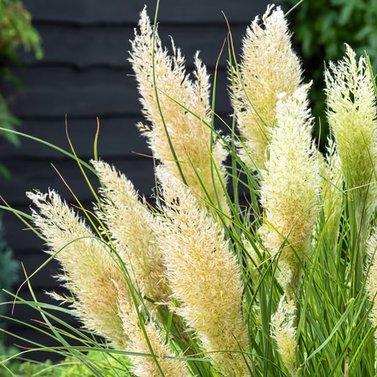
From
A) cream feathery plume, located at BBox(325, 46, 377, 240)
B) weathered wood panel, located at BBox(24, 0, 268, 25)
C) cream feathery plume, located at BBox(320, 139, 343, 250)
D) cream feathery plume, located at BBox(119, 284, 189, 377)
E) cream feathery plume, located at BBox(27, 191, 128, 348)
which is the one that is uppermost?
weathered wood panel, located at BBox(24, 0, 268, 25)

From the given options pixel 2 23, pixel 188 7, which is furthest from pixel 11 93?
pixel 188 7

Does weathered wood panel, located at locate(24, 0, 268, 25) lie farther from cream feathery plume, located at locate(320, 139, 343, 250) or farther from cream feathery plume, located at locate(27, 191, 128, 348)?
cream feathery plume, located at locate(27, 191, 128, 348)

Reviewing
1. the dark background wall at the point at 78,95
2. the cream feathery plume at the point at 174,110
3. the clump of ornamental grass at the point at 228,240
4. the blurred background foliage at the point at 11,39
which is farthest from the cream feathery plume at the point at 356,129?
the dark background wall at the point at 78,95

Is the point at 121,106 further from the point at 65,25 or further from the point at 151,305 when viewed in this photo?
the point at 151,305

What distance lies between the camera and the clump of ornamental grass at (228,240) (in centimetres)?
98

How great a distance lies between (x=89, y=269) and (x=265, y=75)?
0.36 m

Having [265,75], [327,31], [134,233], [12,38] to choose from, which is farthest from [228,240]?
[327,31]

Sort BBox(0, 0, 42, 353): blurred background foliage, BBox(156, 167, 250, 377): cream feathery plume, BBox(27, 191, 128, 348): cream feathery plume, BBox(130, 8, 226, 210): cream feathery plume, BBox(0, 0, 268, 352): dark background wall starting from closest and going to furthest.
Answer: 1. BBox(156, 167, 250, 377): cream feathery plume
2. BBox(27, 191, 128, 348): cream feathery plume
3. BBox(130, 8, 226, 210): cream feathery plume
4. BBox(0, 0, 42, 353): blurred background foliage
5. BBox(0, 0, 268, 352): dark background wall

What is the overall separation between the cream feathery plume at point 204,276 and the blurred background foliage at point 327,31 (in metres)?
3.06

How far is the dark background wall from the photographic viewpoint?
13.6 feet

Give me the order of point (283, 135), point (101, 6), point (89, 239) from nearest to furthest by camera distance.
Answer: point (283, 135) < point (89, 239) < point (101, 6)

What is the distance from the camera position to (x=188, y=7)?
425 cm

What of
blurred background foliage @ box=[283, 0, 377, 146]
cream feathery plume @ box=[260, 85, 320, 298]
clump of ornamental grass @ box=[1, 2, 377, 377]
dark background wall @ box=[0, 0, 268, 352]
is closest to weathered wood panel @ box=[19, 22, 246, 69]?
dark background wall @ box=[0, 0, 268, 352]

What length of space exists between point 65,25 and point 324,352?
3.27m
